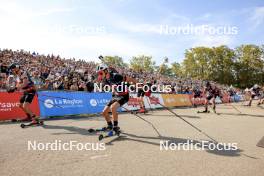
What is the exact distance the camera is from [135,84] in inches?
363

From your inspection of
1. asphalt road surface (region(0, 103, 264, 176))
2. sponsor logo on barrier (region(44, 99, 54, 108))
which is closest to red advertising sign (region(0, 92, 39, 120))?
sponsor logo on barrier (region(44, 99, 54, 108))

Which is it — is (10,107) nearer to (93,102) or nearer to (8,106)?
(8,106)

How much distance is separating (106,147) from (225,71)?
9552cm

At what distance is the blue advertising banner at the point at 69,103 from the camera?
1463 centimetres

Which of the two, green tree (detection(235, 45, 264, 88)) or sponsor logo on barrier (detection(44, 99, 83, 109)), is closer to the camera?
sponsor logo on barrier (detection(44, 99, 83, 109))

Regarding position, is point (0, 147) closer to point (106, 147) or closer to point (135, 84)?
point (106, 147)

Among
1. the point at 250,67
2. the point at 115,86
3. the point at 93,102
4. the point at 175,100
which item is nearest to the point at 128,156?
the point at 115,86

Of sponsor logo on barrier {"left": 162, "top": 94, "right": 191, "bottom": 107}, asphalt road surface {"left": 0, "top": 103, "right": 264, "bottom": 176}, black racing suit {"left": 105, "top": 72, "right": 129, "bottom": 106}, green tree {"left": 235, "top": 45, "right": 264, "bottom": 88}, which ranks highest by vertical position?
green tree {"left": 235, "top": 45, "right": 264, "bottom": 88}

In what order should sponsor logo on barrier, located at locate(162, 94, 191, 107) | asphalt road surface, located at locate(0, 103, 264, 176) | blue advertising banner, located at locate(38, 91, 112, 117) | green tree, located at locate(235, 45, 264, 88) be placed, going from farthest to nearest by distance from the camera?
green tree, located at locate(235, 45, 264, 88)
sponsor logo on barrier, located at locate(162, 94, 191, 107)
blue advertising banner, located at locate(38, 91, 112, 117)
asphalt road surface, located at locate(0, 103, 264, 176)

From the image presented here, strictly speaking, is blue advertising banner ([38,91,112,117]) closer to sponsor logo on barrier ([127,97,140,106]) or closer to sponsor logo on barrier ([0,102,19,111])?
sponsor logo on barrier ([0,102,19,111])

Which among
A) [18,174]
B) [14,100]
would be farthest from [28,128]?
[18,174]

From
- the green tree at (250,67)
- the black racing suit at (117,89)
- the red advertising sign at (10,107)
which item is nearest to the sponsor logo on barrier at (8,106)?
the red advertising sign at (10,107)

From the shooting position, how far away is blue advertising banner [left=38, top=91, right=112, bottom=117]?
576 inches

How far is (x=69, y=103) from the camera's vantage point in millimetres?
15812
